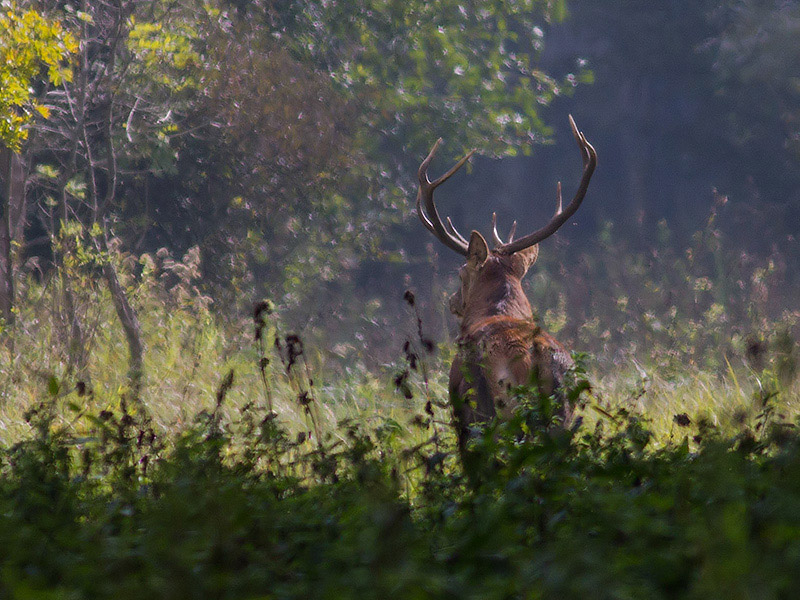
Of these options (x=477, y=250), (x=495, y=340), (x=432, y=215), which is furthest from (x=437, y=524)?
(x=432, y=215)

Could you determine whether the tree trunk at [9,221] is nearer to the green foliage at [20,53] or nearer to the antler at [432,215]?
the green foliage at [20,53]

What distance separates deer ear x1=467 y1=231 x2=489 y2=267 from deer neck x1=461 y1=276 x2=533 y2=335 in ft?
0.51

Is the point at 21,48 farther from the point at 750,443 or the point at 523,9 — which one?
the point at 523,9

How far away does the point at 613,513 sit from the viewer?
1590 millimetres

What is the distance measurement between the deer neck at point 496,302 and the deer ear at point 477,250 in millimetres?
154

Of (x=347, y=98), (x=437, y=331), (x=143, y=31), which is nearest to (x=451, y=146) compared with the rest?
(x=347, y=98)

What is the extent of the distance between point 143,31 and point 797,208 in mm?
13568

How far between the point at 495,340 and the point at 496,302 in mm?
1111

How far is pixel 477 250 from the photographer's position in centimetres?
616

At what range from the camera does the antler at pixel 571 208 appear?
18.4 ft

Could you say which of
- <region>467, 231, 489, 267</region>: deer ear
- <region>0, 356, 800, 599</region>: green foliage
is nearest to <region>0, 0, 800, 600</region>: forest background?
<region>0, 356, 800, 599</region>: green foliage

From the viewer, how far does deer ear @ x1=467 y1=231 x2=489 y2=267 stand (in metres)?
6.10

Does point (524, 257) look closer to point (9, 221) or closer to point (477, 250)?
point (477, 250)

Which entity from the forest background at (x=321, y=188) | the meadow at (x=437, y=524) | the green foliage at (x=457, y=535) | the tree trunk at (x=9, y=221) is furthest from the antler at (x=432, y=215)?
the tree trunk at (x=9, y=221)
